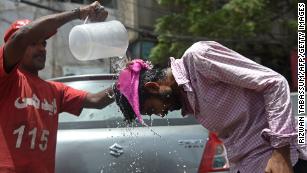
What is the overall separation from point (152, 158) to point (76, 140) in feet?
1.76

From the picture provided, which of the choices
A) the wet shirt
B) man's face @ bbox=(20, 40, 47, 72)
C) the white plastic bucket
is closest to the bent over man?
the wet shirt

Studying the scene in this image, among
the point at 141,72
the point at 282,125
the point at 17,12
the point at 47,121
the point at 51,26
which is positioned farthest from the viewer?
the point at 17,12

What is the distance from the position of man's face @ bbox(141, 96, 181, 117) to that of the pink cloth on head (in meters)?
0.04

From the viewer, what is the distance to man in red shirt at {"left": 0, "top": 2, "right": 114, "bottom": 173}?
107 inches

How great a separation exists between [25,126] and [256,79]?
4.44 feet

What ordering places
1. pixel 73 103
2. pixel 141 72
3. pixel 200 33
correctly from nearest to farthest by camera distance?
pixel 141 72, pixel 73 103, pixel 200 33

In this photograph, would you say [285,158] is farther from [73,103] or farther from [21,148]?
[73,103]

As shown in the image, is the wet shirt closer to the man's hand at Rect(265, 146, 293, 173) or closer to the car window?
the man's hand at Rect(265, 146, 293, 173)

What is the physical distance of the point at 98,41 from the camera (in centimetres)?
267

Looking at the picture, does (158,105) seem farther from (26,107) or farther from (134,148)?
(134,148)

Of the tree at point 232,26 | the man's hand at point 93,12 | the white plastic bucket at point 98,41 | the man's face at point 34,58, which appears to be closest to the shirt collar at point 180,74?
the white plastic bucket at point 98,41

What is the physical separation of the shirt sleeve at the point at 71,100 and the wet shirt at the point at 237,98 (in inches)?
51.0

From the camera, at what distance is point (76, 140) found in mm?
3500

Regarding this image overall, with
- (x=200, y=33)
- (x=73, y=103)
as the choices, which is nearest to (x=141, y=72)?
(x=73, y=103)
